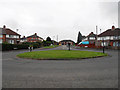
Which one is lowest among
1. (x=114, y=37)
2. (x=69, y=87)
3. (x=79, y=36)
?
(x=69, y=87)

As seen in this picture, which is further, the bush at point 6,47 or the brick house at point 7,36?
the brick house at point 7,36

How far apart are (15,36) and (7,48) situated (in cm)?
2487

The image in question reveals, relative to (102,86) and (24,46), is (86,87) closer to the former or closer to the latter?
(102,86)

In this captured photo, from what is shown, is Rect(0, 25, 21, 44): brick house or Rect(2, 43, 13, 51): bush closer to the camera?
Rect(2, 43, 13, 51): bush

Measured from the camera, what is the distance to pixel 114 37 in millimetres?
35250

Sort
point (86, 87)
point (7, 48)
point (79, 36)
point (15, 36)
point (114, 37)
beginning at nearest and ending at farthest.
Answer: point (86, 87)
point (7, 48)
point (114, 37)
point (15, 36)
point (79, 36)

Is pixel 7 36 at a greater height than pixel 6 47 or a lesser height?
greater

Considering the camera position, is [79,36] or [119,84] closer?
[119,84]

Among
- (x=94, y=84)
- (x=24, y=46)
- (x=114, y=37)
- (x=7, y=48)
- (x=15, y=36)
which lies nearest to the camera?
(x=94, y=84)

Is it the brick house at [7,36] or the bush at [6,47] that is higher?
the brick house at [7,36]

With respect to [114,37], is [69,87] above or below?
below

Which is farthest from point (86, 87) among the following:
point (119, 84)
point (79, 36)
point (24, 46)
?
point (79, 36)

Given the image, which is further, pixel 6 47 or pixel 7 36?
pixel 7 36

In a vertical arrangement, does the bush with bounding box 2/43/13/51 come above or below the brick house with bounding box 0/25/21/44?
below
